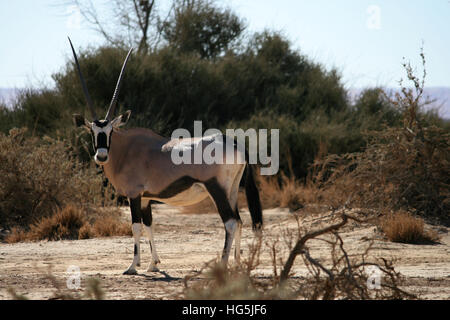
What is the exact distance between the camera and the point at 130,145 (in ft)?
27.4

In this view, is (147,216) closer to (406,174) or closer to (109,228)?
(109,228)

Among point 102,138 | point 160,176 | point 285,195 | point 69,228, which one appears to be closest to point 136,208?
point 160,176

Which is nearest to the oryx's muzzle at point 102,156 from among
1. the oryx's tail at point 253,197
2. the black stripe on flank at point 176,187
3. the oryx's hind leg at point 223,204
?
the black stripe on flank at point 176,187

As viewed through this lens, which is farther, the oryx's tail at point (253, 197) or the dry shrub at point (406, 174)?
the dry shrub at point (406, 174)

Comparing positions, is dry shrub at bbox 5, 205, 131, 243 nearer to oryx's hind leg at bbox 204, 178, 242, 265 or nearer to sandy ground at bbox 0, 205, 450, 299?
sandy ground at bbox 0, 205, 450, 299

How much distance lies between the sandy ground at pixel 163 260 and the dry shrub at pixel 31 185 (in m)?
1.52

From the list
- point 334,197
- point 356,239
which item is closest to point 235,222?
point 356,239

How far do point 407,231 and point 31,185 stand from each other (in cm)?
674

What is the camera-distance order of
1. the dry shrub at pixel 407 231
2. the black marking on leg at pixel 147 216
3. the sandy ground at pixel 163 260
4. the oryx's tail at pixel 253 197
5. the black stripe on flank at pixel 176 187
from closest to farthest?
1. the sandy ground at pixel 163 260
2. the black stripe on flank at pixel 176 187
3. the oryx's tail at pixel 253 197
4. the black marking on leg at pixel 147 216
5. the dry shrub at pixel 407 231

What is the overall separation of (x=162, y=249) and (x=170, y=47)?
41.8ft

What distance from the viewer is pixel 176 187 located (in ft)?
25.7

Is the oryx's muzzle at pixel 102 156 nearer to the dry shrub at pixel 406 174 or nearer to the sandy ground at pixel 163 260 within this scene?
the sandy ground at pixel 163 260

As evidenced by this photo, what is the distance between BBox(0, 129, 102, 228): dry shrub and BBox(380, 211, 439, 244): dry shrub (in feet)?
18.0

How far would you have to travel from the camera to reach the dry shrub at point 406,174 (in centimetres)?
1116
